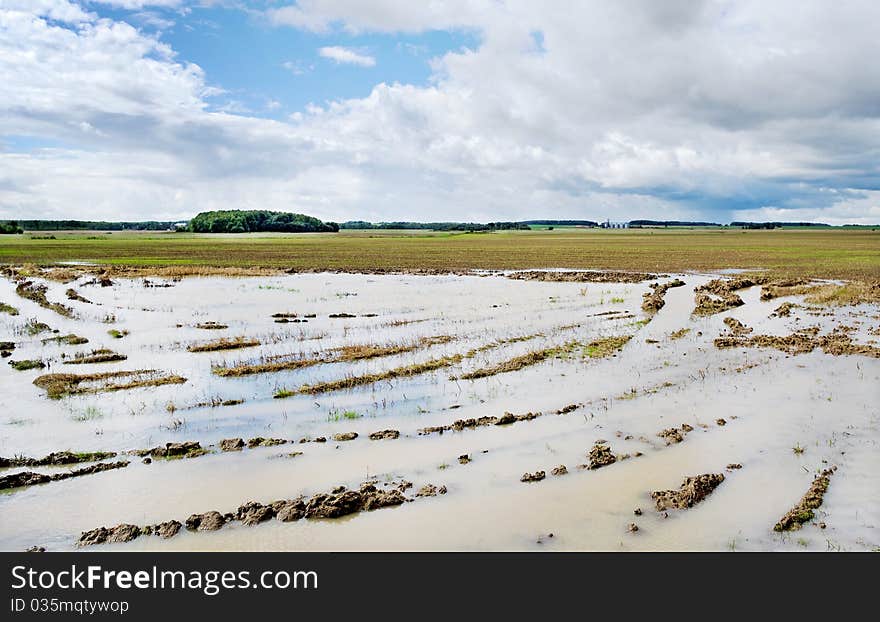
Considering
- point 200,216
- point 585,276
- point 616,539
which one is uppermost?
point 200,216

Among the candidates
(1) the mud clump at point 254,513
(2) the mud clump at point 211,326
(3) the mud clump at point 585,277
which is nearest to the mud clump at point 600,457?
(1) the mud clump at point 254,513

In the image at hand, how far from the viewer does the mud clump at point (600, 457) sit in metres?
8.69

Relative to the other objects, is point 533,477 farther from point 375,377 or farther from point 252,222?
point 252,222

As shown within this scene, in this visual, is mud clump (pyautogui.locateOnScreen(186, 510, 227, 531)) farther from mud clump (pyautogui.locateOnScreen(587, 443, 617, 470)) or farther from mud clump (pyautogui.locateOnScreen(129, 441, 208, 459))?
mud clump (pyautogui.locateOnScreen(587, 443, 617, 470))

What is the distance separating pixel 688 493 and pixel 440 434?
407 centimetres

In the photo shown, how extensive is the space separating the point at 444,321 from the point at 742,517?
15293 millimetres

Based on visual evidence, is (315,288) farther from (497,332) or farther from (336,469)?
(336,469)

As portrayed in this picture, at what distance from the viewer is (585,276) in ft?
127

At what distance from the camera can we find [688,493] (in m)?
7.62

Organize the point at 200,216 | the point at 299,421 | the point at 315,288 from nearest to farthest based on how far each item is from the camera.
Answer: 1. the point at 299,421
2. the point at 315,288
3. the point at 200,216

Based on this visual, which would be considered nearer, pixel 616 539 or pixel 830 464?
pixel 616 539

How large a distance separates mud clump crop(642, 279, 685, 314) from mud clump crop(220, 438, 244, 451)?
1908cm
